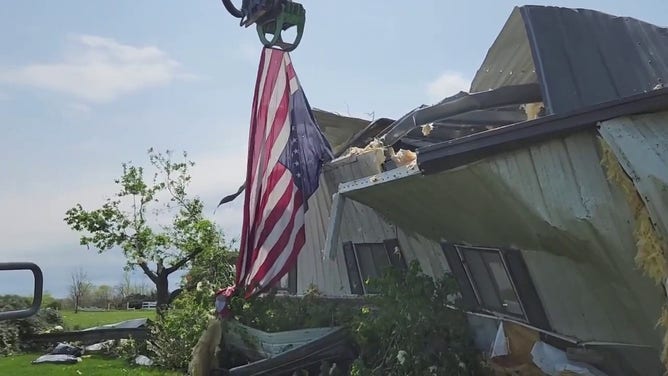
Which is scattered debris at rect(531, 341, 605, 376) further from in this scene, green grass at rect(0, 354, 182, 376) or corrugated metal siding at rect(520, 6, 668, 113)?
green grass at rect(0, 354, 182, 376)

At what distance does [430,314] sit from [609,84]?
2.90 meters

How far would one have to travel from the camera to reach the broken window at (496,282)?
20.0 feet

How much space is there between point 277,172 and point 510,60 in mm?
3698

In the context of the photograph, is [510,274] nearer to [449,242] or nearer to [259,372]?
[449,242]

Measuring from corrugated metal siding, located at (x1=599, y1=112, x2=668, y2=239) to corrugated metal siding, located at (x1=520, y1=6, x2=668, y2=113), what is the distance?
2399 mm

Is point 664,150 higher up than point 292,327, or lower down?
higher up

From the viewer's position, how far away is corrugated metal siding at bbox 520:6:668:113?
6691 mm

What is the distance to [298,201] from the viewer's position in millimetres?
9961

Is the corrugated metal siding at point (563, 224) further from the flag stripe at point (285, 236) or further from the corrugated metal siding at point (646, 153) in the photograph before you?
the flag stripe at point (285, 236)

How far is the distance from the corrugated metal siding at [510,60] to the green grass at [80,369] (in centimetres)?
1080

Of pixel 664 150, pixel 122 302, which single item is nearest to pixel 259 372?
pixel 664 150

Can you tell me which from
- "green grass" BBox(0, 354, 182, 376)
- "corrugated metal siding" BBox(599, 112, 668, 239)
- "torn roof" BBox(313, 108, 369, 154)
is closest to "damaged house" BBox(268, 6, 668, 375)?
"corrugated metal siding" BBox(599, 112, 668, 239)

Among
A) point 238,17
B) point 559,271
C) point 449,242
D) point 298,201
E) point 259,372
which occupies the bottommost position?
point 259,372

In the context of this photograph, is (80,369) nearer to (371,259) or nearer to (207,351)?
(207,351)
